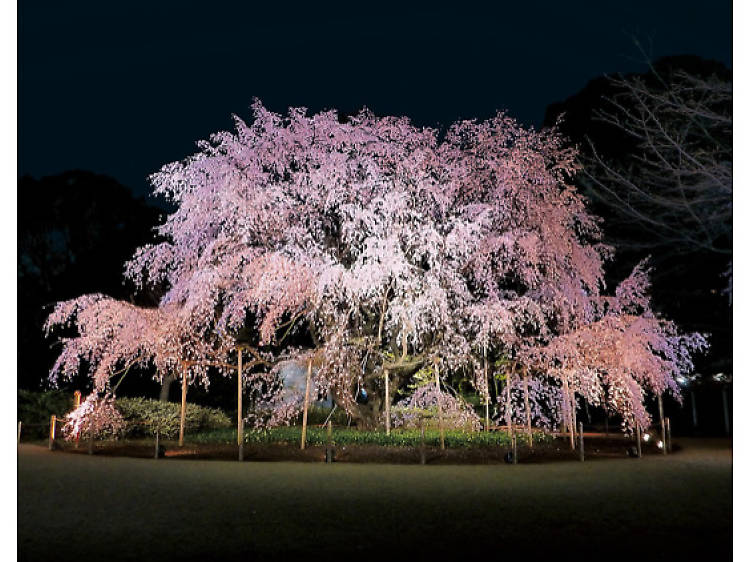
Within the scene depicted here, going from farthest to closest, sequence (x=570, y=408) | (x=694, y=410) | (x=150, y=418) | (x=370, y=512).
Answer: (x=694, y=410)
(x=150, y=418)
(x=570, y=408)
(x=370, y=512)

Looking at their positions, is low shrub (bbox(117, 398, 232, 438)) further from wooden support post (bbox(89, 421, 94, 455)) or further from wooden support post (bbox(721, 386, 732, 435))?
wooden support post (bbox(721, 386, 732, 435))

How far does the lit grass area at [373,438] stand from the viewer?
15930 millimetres

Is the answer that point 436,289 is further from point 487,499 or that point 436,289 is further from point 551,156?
point 487,499

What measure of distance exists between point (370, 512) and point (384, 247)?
767cm

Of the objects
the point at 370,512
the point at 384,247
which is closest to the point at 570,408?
the point at 384,247

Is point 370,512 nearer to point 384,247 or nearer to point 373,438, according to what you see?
point 384,247

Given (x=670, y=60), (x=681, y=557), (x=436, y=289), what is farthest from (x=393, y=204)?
(x=670, y=60)

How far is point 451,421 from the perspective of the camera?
17.1 m

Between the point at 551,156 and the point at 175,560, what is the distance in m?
14.3

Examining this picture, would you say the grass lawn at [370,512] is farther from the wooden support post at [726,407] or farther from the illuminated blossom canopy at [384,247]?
the wooden support post at [726,407]

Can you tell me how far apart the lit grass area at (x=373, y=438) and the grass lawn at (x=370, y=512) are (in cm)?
301

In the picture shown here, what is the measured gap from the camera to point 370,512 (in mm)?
7984

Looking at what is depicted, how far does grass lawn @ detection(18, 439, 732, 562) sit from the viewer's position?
622 centimetres

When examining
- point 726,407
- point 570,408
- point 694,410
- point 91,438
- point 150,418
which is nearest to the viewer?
point 91,438
